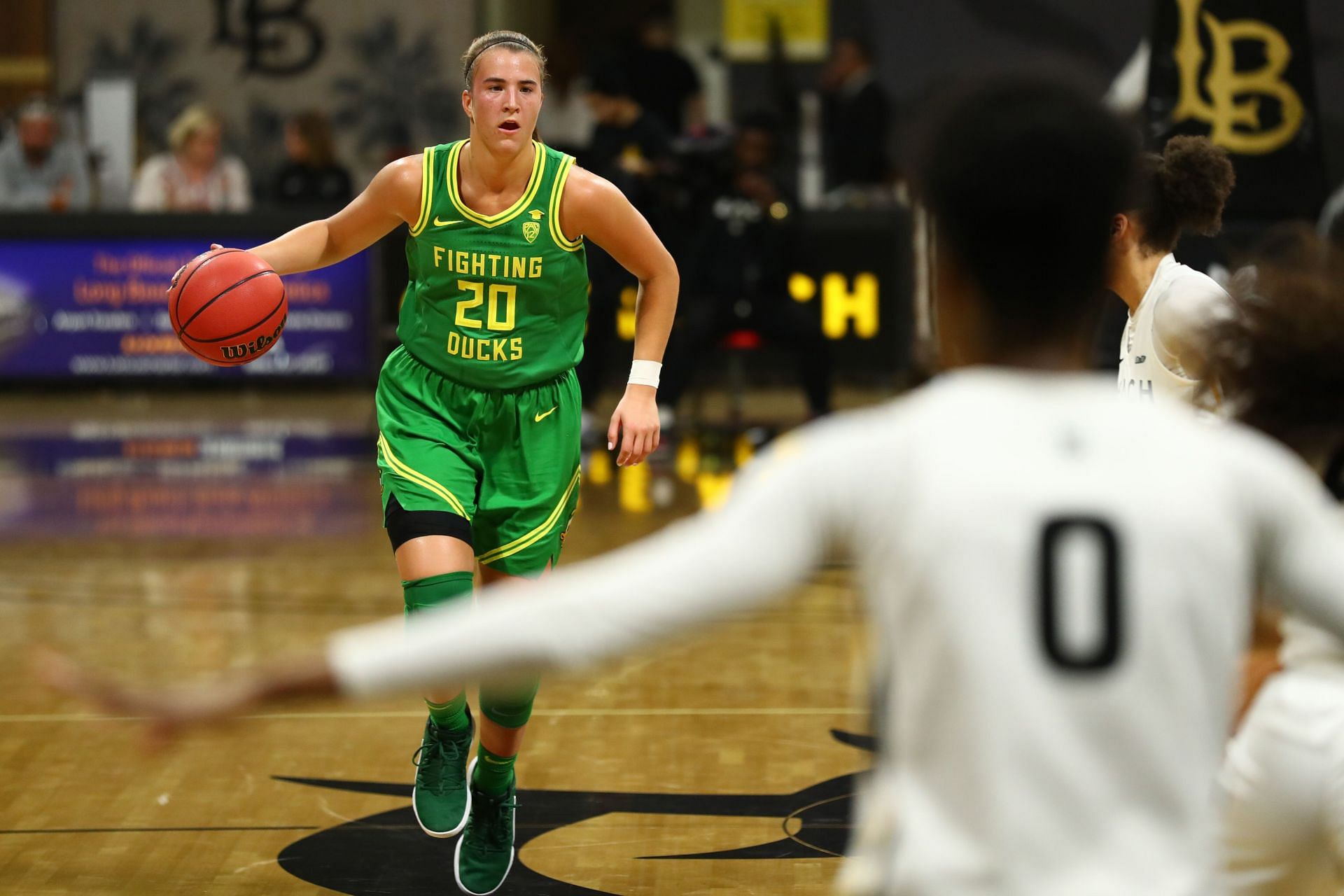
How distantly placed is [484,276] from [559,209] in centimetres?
22

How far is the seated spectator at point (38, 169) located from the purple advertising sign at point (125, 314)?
640mm

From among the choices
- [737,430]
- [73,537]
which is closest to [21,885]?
[73,537]

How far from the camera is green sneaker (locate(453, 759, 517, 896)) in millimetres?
4039

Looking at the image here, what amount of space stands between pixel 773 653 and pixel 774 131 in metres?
6.31

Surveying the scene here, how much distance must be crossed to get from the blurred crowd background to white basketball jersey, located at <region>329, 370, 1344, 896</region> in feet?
17.9

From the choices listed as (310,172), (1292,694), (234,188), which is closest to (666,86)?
(310,172)

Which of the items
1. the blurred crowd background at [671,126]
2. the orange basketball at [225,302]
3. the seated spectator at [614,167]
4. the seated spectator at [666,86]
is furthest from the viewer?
the seated spectator at [666,86]

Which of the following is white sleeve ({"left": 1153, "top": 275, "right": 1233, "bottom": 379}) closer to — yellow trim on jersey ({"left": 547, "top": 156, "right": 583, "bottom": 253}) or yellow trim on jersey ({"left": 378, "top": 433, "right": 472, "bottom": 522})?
yellow trim on jersey ({"left": 547, "top": 156, "right": 583, "bottom": 253})

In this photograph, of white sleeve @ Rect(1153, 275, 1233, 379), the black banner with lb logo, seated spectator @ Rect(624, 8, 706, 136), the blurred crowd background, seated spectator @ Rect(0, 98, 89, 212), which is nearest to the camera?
white sleeve @ Rect(1153, 275, 1233, 379)

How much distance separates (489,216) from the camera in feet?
13.8

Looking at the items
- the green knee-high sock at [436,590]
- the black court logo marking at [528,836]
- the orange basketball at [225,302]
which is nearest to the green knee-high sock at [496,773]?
the black court logo marking at [528,836]

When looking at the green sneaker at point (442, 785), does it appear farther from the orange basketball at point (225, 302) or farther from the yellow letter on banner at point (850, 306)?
the yellow letter on banner at point (850, 306)

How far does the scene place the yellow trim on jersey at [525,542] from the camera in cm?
426

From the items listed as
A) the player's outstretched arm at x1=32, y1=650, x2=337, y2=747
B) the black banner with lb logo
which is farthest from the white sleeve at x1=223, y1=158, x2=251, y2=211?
the player's outstretched arm at x1=32, y1=650, x2=337, y2=747
